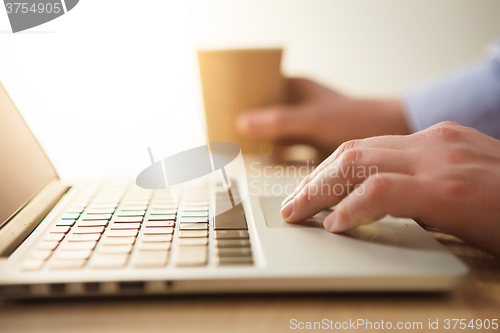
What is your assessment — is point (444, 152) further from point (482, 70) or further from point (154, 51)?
point (154, 51)

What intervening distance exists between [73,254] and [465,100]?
0.66 metres

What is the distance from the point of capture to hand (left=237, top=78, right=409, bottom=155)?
2.04 feet

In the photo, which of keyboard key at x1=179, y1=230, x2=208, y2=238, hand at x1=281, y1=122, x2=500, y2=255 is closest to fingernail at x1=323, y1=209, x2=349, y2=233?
hand at x1=281, y1=122, x2=500, y2=255

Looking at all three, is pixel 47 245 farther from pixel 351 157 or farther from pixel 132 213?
pixel 351 157

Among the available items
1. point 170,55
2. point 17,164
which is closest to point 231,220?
point 17,164

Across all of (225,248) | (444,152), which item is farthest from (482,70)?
(225,248)

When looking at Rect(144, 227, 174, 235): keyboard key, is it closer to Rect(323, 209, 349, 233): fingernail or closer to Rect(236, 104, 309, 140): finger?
Rect(323, 209, 349, 233): fingernail

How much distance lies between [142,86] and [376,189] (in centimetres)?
73

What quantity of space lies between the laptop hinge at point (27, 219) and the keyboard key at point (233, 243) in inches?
6.1

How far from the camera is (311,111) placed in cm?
66

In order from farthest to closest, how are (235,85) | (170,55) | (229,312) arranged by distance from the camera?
(170,55), (235,85), (229,312)

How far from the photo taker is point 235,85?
23.0 inches

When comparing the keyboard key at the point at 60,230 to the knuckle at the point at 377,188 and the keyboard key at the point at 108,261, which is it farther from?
the knuckle at the point at 377,188

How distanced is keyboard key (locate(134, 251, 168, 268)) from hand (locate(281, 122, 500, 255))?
12 cm
